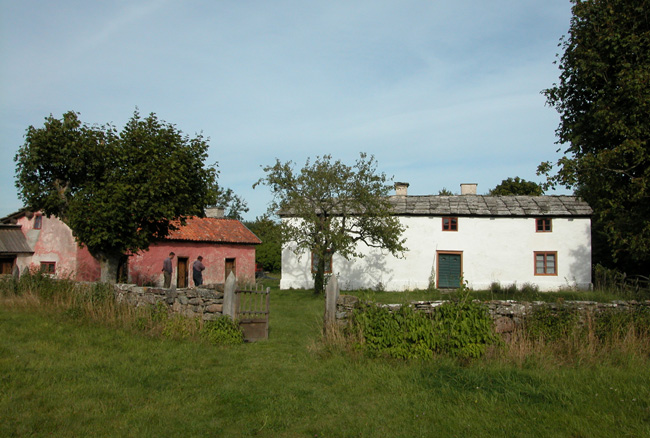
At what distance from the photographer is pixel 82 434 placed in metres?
5.00

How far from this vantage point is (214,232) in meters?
28.5

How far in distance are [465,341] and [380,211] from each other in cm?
1370

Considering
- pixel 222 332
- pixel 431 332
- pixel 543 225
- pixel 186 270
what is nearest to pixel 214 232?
pixel 186 270

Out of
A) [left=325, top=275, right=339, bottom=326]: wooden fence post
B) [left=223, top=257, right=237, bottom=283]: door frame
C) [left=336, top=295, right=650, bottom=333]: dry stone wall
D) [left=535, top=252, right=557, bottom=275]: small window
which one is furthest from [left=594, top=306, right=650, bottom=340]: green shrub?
[left=223, top=257, right=237, bottom=283]: door frame

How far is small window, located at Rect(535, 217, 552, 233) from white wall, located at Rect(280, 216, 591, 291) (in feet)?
0.69

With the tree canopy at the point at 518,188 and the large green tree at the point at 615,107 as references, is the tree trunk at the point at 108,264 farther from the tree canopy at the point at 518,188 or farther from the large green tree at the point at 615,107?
the tree canopy at the point at 518,188

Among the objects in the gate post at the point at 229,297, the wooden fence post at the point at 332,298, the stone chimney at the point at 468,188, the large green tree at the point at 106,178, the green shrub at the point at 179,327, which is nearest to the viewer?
the wooden fence post at the point at 332,298

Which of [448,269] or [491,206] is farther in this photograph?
[491,206]

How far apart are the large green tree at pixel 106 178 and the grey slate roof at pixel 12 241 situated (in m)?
11.1

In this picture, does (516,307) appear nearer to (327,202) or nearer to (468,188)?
(327,202)

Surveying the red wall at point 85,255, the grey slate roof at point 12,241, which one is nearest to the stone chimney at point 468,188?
the red wall at point 85,255

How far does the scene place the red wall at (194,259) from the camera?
24.0 meters

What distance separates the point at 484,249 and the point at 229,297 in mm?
18679

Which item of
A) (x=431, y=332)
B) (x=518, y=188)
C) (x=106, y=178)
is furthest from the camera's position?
(x=518, y=188)
